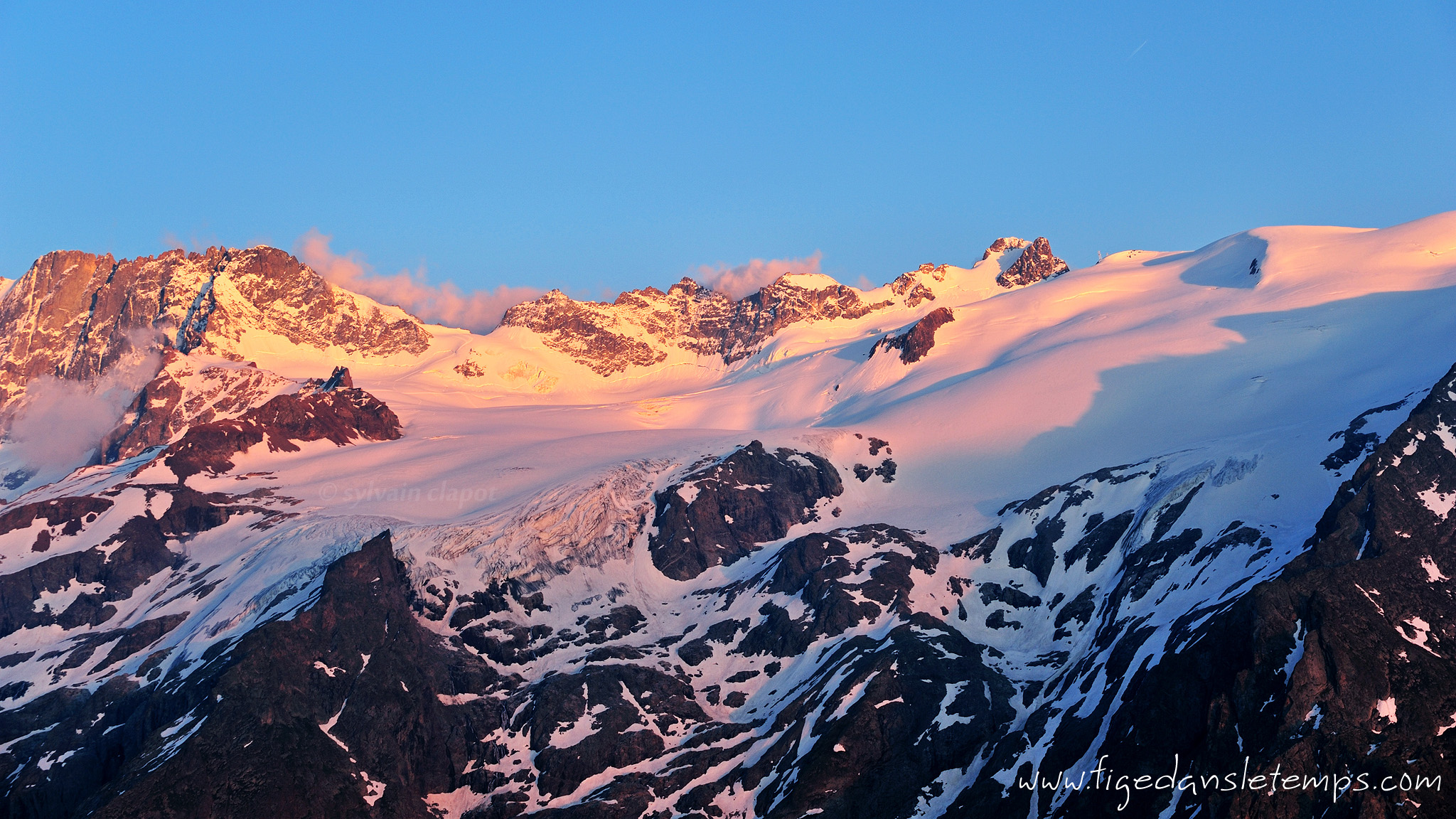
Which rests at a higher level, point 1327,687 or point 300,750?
point 300,750

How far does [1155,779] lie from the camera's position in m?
147

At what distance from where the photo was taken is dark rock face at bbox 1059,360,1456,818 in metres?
136

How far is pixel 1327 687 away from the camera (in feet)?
474

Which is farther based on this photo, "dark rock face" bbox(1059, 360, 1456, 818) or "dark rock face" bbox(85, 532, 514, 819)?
"dark rock face" bbox(85, 532, 514, 819)

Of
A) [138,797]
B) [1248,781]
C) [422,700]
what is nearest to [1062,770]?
[1248,781]

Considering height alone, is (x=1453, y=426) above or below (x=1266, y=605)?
above

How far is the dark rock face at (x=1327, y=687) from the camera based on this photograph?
136125 mm

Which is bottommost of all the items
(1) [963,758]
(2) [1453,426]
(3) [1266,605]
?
(1) [963,758]

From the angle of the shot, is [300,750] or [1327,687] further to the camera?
[300,750]

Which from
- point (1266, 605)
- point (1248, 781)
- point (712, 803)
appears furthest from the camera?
point (712, 803)

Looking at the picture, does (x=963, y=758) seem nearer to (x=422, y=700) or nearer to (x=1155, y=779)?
(x=1155, y=779)

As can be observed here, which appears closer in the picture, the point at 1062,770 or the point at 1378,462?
the point at 1062,770

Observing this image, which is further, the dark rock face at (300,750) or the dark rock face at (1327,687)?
the dark rock face at (300,750)

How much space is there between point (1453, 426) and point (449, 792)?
156 meters
